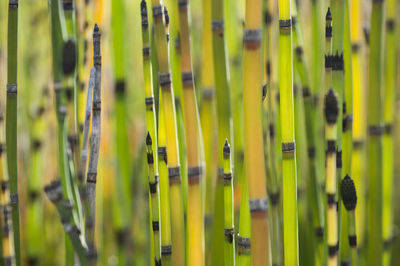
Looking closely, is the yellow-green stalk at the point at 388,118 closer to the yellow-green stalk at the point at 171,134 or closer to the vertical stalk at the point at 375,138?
the vertical stalk at the point at 375,138

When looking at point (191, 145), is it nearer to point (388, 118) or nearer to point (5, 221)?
point (5, 221)

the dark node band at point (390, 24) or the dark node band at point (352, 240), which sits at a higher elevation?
the dark node band at point (390, 24)

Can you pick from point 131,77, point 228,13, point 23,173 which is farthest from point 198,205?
point 131,77

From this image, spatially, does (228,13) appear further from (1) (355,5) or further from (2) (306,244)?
(2) (306,244)

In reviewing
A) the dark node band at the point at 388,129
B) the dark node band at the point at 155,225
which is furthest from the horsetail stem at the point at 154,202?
the dark node band at the point at 388,129

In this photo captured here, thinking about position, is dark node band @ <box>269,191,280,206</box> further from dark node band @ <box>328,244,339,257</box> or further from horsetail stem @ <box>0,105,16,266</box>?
horsetail stem @ <box>0,105,16,266</box>
